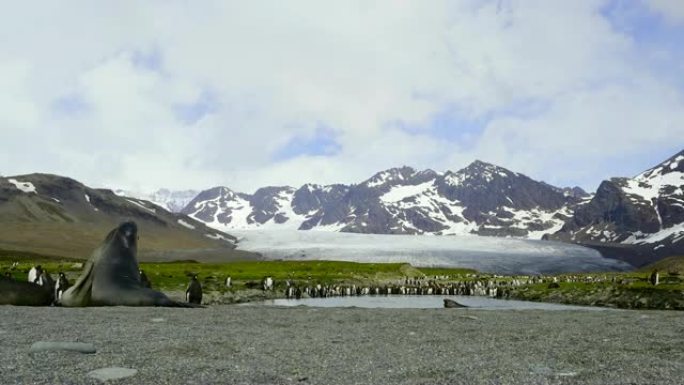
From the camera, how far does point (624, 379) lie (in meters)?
11.8

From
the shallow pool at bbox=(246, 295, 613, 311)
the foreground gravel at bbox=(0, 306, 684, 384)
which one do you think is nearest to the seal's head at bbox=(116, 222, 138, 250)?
the foreground gravel at bbox=(0, 306, 684, 384)

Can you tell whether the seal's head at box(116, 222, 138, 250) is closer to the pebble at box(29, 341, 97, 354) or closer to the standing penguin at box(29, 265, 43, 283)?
the standing penguin at box(29, 265, 43, 283)

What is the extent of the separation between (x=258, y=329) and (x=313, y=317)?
6.04m

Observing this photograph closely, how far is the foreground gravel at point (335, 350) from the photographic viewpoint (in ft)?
38.8

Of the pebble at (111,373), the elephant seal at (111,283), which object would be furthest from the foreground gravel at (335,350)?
the elephant seal at (111,283)

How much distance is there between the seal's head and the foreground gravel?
5417 millimetres

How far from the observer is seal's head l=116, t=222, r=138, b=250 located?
29547 millimetres

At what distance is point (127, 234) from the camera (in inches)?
1179

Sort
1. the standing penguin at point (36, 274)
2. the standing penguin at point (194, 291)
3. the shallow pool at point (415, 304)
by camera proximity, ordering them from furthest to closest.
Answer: the shallow pool at point (415, 304) → the standing penguin at point (194, 291) → the standing penguin at point (36, 274)

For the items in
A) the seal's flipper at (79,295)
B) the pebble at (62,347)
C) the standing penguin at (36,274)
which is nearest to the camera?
the pebble at (62,347)

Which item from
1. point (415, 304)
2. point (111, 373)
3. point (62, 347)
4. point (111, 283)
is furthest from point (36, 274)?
point (111, 373)

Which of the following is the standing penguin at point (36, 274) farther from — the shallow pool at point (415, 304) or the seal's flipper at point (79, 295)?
the shallow pool at point (415, 304)

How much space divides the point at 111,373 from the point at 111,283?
1855 cm

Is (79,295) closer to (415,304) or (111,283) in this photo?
(111,283)
